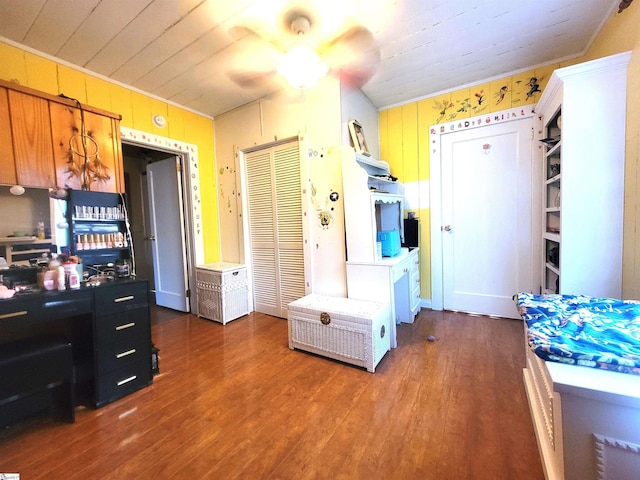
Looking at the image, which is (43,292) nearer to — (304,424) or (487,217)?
(304,424)

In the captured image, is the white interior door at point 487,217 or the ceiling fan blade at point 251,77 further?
the white interior door at point 487,217

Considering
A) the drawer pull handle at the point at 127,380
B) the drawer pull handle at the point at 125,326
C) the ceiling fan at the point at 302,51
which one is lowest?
the drawer pull handle at the point at 127,380

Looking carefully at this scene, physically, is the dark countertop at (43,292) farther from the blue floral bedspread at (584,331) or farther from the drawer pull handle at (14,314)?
the blue floral bedspread at (584,331)

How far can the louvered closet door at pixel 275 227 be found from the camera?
111 inches

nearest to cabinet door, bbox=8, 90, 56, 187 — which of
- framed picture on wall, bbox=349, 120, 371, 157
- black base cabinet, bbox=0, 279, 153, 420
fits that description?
black base cabinet, bbox=0, 279, 153, 420

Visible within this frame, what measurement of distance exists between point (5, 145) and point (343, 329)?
2513 millimetres

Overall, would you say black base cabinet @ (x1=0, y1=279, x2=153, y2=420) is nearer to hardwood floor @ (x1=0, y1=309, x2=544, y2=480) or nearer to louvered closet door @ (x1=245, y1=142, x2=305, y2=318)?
hardwood floor @ (x1=0, y1=309, x2=544, y2=480)

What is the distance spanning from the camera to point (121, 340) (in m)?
1.71

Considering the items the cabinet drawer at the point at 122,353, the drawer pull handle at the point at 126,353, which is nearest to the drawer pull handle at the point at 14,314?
the cabinet drawer at the point at 122,353

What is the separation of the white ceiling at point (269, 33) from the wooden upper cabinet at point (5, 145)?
561 millimetres

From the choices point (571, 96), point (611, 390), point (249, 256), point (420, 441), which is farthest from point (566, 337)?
point (249, 256)

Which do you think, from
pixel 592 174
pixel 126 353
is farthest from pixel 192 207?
pixel 592 174

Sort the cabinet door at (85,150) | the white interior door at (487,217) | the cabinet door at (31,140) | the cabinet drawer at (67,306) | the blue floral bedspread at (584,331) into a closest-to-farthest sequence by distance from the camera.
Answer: the blue floral bedspread at (584,331) < the cabinet drawer at (67,306) < the cabinet door at (31,140) < the cabinet door at (85,150) < the white interior door at (487,217)

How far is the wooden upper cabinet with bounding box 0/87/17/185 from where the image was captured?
5.39 ft
